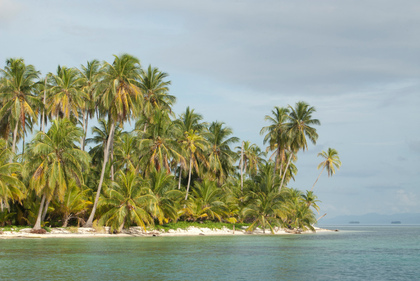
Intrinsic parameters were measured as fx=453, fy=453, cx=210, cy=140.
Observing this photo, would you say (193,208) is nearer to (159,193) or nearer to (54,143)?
(159,193)

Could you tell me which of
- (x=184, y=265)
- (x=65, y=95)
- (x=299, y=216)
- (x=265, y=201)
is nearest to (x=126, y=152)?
(x=65, y=95)

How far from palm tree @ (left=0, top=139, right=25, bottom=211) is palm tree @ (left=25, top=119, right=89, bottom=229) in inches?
44.1

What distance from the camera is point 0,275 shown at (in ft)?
56.6

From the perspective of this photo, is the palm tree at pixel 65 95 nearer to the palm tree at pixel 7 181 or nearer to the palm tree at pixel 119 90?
the palm tree at pixel 119 90

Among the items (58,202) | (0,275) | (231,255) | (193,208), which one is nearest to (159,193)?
(193,208)

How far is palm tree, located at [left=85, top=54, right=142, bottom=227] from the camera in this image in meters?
43.9

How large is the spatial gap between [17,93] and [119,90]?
33.4ft

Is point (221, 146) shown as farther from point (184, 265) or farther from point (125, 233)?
point (184, 265)

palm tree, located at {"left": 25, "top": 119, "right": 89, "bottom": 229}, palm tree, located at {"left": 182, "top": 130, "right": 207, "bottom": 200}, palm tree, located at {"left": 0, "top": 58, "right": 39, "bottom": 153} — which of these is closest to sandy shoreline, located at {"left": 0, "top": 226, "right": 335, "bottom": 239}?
palm tree, located at {"left": 25, "top": 119, "right": 89, "bottom": 229}

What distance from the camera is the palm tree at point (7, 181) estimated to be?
115 feet

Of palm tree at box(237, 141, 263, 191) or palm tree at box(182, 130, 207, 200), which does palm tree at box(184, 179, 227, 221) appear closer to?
palm tree at box(182, 130, 207, 200)

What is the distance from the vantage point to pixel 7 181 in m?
35.8

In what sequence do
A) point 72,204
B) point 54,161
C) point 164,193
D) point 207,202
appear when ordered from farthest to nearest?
point 207,202, point 164,193, point 72,204, point 54,161

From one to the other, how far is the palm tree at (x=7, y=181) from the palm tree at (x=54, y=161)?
112 cm
